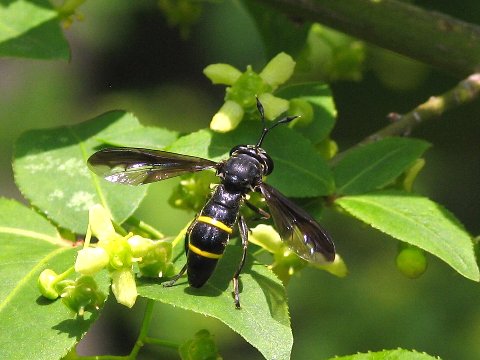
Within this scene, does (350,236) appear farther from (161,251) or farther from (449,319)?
(161,251)

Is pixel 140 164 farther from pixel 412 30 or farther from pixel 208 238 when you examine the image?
pixel 412 30

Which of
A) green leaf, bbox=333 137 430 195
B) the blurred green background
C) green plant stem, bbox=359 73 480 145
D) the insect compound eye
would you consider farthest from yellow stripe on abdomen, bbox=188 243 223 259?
the blurred green background

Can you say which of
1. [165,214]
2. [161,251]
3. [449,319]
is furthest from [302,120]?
[449,319]

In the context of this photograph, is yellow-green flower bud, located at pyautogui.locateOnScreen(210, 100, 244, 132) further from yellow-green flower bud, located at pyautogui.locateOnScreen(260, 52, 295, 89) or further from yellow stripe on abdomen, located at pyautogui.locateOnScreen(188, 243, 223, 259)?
yellow stripe on abdomen, located at pyautogui.locateOnScreen(188, 243, 223, 259)

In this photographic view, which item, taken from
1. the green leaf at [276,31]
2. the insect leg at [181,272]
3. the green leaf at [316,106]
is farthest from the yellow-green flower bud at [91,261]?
the green leaf at [276,31]

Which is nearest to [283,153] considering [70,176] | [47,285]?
[70,176]

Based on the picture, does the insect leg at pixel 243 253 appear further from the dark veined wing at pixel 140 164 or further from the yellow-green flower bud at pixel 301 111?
the yellow-green flower bud at pixel 301 111
